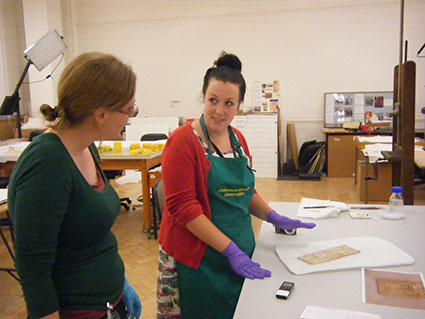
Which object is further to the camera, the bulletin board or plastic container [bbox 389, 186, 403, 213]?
the bulletin board

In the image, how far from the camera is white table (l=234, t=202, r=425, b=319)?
41.8 inches

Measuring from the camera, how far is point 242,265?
126cm

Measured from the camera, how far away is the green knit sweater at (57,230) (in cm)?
84

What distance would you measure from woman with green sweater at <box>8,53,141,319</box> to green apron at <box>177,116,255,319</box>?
33cm

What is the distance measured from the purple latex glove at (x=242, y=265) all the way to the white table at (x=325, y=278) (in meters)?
0.02

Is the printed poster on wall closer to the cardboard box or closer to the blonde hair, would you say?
the cardboard box

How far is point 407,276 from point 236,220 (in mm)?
599

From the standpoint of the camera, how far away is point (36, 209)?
2.75 feet

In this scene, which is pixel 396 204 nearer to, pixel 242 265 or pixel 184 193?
pixel 242 265

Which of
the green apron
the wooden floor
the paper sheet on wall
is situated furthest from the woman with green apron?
the wooden floor

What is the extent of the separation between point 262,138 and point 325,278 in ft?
17.1

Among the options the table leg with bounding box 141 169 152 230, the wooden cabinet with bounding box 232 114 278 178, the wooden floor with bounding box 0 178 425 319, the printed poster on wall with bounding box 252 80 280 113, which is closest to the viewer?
the wooden floor with bounding box 0 178 425 319

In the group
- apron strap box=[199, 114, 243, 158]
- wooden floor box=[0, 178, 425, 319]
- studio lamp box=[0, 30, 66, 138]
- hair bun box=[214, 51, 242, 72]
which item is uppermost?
studio lamp box=[0, 30, 66, 138]

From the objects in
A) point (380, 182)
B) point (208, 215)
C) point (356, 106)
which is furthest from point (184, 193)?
point (356, 106)
